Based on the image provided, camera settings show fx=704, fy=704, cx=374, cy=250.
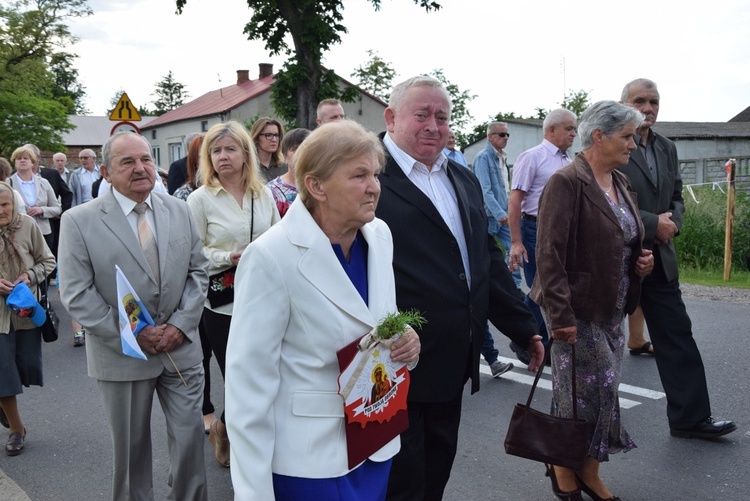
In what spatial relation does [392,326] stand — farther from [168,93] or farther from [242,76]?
[168,93]

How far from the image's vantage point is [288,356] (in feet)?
7.52

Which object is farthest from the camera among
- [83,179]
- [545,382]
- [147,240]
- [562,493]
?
[83,179]

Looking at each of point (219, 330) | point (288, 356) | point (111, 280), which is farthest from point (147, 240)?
point (288, 356)

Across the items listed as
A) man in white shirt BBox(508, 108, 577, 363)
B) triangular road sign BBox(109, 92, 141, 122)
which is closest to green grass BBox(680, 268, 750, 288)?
man in white shirt BBox(508, 108, 577, 363)

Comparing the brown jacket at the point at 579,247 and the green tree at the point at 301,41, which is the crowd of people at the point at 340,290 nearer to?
the brown jacket at the point at 579,247

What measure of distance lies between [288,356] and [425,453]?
1246mm

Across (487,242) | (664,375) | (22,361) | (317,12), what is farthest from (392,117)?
(317,12)

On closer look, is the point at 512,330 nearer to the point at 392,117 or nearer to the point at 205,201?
the point at 392,117

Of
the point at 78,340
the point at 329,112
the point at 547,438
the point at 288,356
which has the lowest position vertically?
the point at 78,340

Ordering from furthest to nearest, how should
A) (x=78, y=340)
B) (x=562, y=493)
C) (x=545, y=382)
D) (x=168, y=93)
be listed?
1. (x=168, y=93)
2. (x=78, y=340)
3. (x=545, y=382)
4. (x=562, y=493)

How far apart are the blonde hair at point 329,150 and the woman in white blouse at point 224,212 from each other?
7.37 feet

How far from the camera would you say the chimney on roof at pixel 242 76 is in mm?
51938

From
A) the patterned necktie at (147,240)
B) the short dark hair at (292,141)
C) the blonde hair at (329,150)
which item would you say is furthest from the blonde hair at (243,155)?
the blonde hair at (329,150)

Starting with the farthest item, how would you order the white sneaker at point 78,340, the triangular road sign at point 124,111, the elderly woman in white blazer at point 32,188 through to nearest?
the triangular road sign at point 124,111 < the elderly woman in white blazer at point 32,188 < the white sneaker at point 78,340
